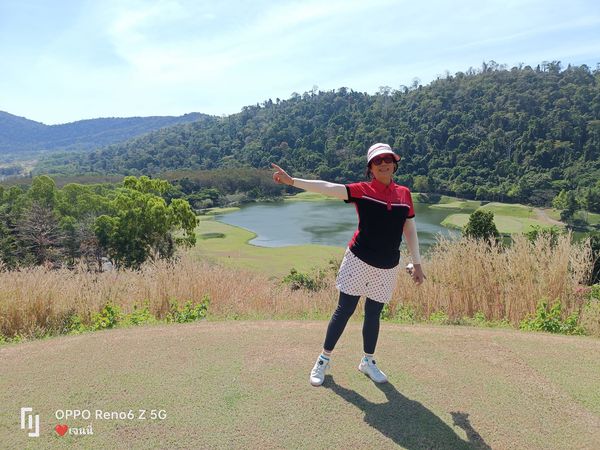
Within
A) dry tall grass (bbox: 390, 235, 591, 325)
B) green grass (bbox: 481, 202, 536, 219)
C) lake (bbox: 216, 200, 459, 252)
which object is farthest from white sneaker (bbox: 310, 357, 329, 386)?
Result: green grass (bbox: 481, 202, 536, 219)

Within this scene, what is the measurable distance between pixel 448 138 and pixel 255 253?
230 feet

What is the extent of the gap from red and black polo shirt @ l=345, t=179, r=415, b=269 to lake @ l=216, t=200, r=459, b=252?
28588 millimetres

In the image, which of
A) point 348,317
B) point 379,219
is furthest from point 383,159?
point 348,317

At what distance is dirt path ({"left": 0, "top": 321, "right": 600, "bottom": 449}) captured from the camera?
2326 millimetres

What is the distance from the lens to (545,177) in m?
67.6

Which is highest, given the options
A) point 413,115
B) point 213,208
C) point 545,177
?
point 413,115

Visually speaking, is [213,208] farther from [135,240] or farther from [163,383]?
[163,383]

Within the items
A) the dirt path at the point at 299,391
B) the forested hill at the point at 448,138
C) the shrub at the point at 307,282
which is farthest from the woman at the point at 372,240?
the forested hill at the point at 448,138

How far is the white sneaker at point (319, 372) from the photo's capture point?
109 inches

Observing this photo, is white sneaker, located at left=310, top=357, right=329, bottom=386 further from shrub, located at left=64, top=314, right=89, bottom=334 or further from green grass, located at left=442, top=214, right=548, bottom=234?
green grass, located at left=442, top=214, right=548, bottom=234

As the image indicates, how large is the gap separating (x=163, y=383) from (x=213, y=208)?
221ft

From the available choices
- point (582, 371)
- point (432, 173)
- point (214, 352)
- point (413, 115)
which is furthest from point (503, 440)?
point (413, 115)

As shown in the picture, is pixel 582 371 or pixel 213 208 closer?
pixel 582 371

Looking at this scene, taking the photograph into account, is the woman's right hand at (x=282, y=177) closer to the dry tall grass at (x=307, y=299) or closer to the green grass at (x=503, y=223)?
the dry tall grass at (x=307, y=299)
